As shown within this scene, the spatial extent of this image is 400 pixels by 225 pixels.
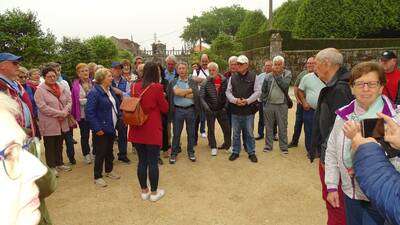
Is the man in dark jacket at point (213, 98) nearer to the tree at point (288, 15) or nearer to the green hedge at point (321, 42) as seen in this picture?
the green hedge at point (321, 42)

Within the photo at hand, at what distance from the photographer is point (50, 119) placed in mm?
Result: 5691

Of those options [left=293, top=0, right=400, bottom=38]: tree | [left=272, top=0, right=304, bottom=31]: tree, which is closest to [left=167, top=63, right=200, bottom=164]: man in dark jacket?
[left=293, top=0, right=400, bottom=38]: tree

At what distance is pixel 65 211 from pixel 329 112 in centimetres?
360

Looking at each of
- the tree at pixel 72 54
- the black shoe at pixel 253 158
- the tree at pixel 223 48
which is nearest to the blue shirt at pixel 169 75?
the black shoe at pixel 253 158

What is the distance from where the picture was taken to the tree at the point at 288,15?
32312mm

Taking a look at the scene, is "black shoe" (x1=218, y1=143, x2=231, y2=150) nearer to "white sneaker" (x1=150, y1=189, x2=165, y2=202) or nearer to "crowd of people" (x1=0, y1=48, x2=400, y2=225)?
"crowd of people" (x1=0, y1=48, x2=400, y2=225)

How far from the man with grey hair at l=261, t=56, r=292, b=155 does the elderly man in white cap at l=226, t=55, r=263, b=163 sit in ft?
2.02

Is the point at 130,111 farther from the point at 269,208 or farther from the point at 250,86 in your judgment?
the point at 250,86

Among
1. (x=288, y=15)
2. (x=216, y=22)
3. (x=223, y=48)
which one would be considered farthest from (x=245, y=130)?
(x=216, y=22)

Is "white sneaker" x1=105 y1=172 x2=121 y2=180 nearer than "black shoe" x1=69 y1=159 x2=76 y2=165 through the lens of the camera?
Yes

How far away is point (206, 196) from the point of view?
16.2ft

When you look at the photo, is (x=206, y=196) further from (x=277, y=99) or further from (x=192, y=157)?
(x=277, y=99)

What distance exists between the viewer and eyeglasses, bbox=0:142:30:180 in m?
1.19

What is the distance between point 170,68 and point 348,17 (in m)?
19.9
